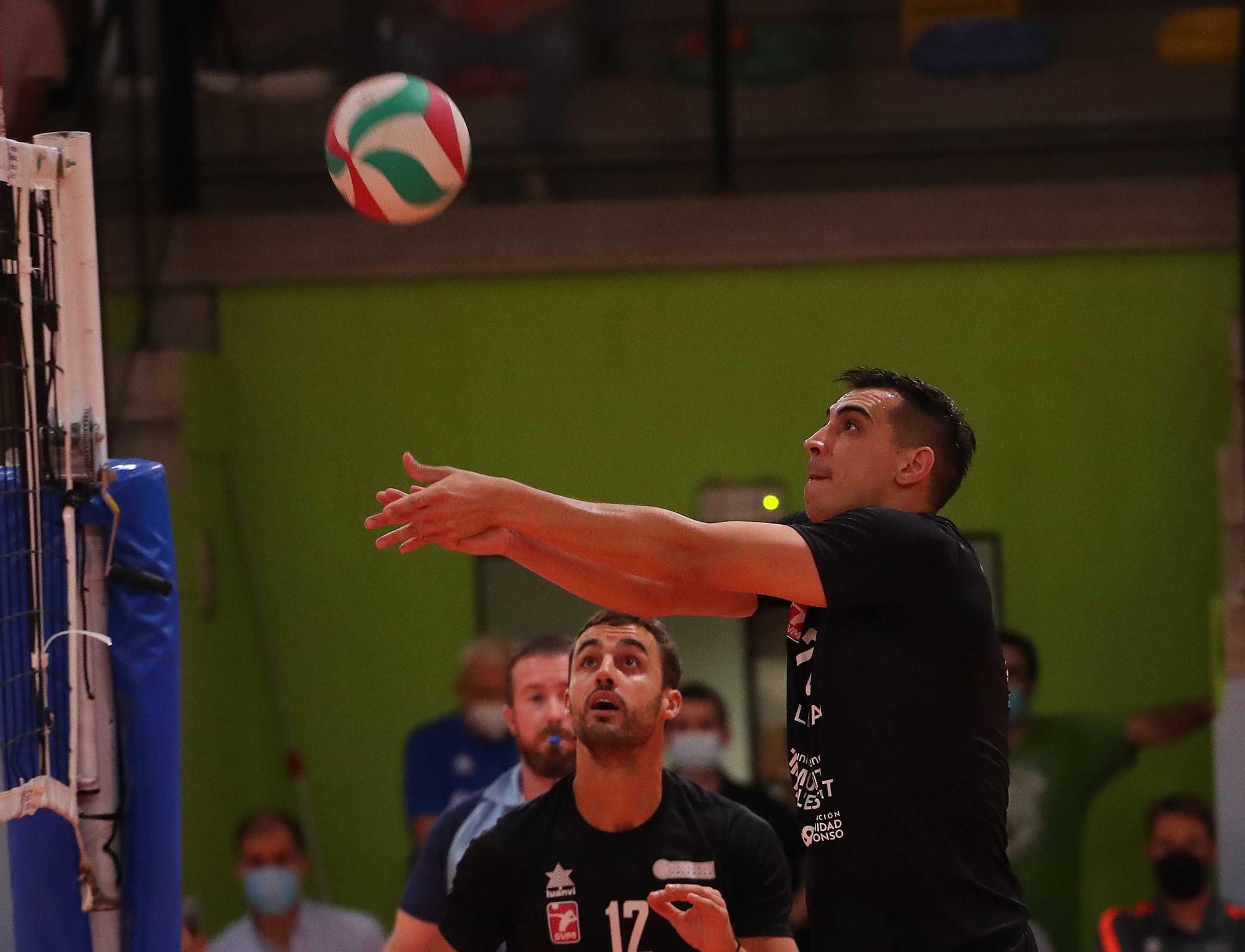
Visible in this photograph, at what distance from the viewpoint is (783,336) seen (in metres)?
8.92

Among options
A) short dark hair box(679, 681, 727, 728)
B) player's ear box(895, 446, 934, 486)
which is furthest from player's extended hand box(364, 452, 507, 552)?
short dark hair box(679, 681, 727, 728)

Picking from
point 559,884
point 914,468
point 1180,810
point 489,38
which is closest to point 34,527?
point 559,884

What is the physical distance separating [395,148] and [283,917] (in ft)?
11.9

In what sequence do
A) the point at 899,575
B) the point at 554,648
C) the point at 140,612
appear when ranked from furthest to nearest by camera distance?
1. the point at 554,648
2. the point at 140,612
3. the point at 899,575

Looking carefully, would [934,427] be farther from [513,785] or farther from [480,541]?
[513,785]

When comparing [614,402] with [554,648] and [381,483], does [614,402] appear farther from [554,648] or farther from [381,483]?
[554,648]

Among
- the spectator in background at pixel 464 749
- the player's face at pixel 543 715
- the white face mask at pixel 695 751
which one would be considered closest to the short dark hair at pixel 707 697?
the white face mask at pixel 695 751

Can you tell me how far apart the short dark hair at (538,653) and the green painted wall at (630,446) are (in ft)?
10.6

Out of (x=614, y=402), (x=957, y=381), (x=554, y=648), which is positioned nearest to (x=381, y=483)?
(x=614, y=402)

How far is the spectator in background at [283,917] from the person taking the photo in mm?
7539

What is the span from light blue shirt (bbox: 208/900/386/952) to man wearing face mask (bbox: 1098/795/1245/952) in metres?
2.89

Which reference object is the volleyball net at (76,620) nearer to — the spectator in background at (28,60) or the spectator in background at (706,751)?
the spectator in background at (706,751)

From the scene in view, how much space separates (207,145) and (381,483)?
6.15 ft

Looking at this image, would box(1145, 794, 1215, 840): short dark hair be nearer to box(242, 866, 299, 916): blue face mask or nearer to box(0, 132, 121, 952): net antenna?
box(242, 866, 299, 916): blue face mask
